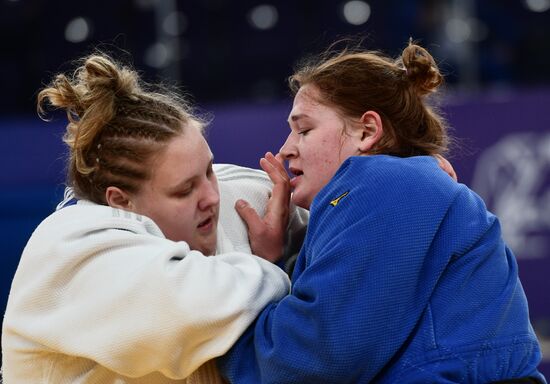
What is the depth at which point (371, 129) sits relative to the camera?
2.54 m

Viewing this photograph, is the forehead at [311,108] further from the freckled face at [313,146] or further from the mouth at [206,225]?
the mouth at [206,225]

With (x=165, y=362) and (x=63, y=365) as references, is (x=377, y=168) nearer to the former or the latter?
(x=165, y=362)

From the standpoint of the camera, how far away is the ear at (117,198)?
8.11ft

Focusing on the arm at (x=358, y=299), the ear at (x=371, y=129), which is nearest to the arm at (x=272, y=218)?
the ear at (x=371, y=129)

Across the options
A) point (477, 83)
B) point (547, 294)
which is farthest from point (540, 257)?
point (477, 83)

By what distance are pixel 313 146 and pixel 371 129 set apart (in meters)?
0.16

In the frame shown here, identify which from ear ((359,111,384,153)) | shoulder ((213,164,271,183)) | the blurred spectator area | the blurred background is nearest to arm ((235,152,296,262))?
shoulder ((213,164,271,183))

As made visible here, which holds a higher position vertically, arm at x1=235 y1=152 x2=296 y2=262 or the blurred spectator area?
arm at x1=235 y1=152 x2=296 y2=262

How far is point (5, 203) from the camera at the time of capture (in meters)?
6.05

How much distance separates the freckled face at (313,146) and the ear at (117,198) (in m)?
0.44

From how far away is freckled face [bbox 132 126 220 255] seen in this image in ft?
Answer: 8.09

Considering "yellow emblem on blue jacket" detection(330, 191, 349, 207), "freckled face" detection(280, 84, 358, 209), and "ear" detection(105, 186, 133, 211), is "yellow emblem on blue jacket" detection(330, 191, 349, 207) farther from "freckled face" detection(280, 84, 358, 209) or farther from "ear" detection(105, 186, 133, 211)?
"ear" detection(105, 186, 133, 211)

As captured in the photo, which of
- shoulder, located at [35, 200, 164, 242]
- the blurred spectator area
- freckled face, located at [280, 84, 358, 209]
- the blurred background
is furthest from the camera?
the blurred spectator area

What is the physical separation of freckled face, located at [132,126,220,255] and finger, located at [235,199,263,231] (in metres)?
0.16
